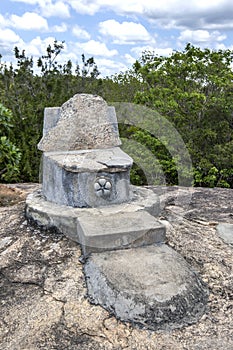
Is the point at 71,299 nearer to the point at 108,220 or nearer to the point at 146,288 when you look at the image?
the point at 146,288

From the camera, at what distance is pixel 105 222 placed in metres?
3.37

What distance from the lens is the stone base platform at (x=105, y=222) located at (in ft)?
10.3

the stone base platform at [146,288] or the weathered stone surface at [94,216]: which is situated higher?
the weathered stone surface at [94,216]

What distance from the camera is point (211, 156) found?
33.6 feet

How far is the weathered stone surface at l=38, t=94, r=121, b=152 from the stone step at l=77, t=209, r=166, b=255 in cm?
112

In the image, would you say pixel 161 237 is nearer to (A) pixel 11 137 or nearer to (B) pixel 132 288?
(B) pixel 132 288

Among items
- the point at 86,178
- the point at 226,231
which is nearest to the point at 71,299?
the point at 86,178

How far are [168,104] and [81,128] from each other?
558cm

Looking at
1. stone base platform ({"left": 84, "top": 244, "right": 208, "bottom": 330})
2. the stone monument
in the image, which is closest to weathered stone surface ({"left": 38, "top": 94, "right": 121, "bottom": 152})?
the stone monument

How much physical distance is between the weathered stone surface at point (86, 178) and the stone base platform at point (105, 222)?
0.08m

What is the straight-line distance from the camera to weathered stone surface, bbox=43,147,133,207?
371 cm

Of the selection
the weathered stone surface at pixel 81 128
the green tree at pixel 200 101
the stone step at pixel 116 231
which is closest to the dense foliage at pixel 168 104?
the green tree at pixel 200 101

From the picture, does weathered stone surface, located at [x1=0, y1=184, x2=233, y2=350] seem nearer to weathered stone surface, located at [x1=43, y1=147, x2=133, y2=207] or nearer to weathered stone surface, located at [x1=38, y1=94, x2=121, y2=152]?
weathered stone surface, located at [x1=43, y1=147, x2=133, y2=207]

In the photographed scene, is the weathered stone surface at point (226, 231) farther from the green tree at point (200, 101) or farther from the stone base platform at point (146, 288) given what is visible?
the green tree at point (200, 101)
